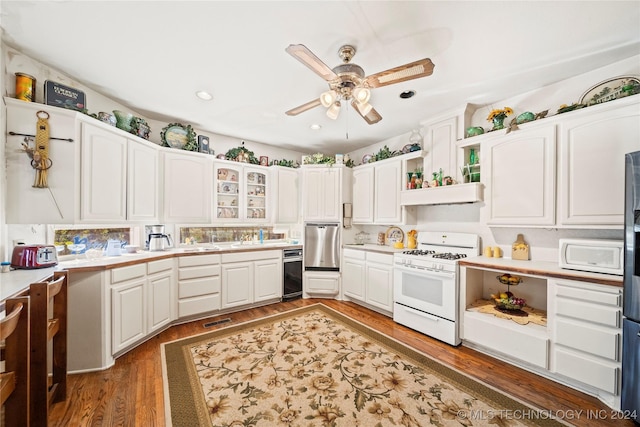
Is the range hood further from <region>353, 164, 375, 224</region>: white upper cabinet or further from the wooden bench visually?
the wooden bench

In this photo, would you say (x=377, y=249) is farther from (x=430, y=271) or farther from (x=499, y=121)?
(x=499, y=121)

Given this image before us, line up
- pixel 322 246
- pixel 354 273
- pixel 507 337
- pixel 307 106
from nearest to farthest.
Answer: pixel 307 106 < pixel 507 337 < pixel 354 273 < pixel 322 246

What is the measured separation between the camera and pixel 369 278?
3.62 metres

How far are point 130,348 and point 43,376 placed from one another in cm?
122

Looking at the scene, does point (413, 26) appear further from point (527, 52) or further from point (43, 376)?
point (43, 376)

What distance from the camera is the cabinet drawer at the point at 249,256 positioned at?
136 inches

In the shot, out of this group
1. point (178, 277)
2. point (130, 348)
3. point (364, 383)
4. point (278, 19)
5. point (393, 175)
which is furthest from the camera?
point (393, 175)

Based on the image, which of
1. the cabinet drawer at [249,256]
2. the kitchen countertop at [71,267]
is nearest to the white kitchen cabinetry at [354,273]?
the cabinet drawer at [249,256]

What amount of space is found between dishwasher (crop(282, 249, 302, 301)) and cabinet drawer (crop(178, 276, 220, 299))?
1049mm

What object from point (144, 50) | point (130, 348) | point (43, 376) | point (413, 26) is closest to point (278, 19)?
point (413, 26)

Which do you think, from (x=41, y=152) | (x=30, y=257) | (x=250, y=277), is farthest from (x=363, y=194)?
(x=30, y=257)

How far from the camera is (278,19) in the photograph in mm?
1689

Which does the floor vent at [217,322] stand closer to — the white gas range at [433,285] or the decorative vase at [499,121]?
the white gas range at [433,285]

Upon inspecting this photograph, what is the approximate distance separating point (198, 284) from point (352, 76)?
3030mm
